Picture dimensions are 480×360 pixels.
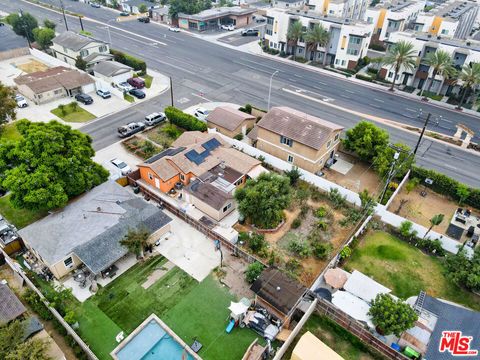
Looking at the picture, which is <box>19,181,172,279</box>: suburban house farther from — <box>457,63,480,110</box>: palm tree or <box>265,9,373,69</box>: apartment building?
<box>265,9,373,69</box>: apartment building

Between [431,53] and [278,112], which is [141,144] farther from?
[431,53]

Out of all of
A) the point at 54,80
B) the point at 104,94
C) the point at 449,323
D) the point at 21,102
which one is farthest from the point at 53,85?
the point at 449,323

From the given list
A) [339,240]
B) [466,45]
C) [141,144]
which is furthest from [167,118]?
[466,45]

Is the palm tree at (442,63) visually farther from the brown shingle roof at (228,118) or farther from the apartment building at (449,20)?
the brown shingle roof at (228,118)

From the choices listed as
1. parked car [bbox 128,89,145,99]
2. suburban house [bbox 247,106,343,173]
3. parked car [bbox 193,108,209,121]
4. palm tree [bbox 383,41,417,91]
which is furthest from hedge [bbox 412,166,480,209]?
parked car [bbox 128,89,145,99]

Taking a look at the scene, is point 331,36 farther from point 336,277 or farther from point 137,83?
point 336,277
